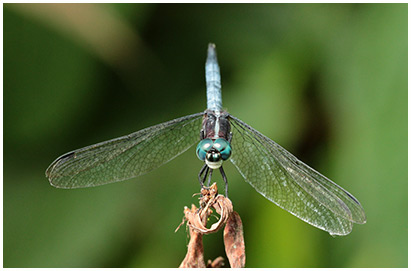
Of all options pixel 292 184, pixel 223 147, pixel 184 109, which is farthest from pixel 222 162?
pixel 184 109

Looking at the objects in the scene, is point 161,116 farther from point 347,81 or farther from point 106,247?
point 347,81

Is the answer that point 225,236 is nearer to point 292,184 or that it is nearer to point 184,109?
point 292,184

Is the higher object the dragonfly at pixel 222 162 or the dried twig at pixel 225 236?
the dragonfly at pixel 222 162

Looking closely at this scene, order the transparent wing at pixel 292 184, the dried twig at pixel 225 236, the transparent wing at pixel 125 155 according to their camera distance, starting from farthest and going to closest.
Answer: the transparent wing at pixel 125 155 < the transparent wing at pixel 292 184 < the dried twig at pixel 225 236

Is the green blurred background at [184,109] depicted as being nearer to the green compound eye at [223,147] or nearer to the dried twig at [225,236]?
the green compound eye at [223,147]

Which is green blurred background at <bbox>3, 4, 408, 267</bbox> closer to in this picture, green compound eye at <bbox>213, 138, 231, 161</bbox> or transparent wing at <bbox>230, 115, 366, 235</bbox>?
transparent wing at <bbox>230, 115, 366, 235</bbox>

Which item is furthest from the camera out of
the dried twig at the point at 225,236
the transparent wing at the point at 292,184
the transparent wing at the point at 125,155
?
the transparent wing at the point at 125,155

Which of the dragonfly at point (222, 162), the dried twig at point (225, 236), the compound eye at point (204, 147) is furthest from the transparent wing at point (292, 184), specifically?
the dried twig at point (225, 236)
